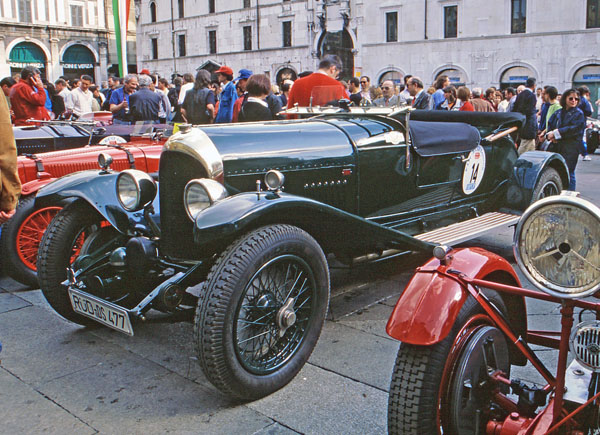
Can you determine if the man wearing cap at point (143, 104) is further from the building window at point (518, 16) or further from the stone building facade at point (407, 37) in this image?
the building window at point (518, 16)

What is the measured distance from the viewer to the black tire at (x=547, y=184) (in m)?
5.68

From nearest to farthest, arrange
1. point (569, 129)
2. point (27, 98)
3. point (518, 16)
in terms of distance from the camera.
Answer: point (569, 129) < point (27, 98) < point (518, 16)

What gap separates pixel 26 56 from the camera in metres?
41.7

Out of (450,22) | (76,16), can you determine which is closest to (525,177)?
(450,22)

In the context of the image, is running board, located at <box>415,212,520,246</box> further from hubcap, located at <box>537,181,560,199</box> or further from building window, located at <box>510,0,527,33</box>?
building window, located at <box>510,0,527,33</box>

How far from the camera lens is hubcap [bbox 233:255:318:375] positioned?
10.2 feet

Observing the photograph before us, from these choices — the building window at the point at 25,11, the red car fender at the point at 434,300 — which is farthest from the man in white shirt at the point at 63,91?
the building window at the point at 25,11

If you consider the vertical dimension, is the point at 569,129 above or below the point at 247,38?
below

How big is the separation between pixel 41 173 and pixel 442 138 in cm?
363

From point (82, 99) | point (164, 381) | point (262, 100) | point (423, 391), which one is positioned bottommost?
point (164, 381)

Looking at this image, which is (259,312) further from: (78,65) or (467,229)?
(78,65)

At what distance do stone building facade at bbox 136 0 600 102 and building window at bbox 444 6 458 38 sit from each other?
0.05m

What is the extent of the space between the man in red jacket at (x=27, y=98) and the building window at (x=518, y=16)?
25175mm

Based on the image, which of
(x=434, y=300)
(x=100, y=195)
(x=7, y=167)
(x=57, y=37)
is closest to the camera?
(x=434, y=300)
